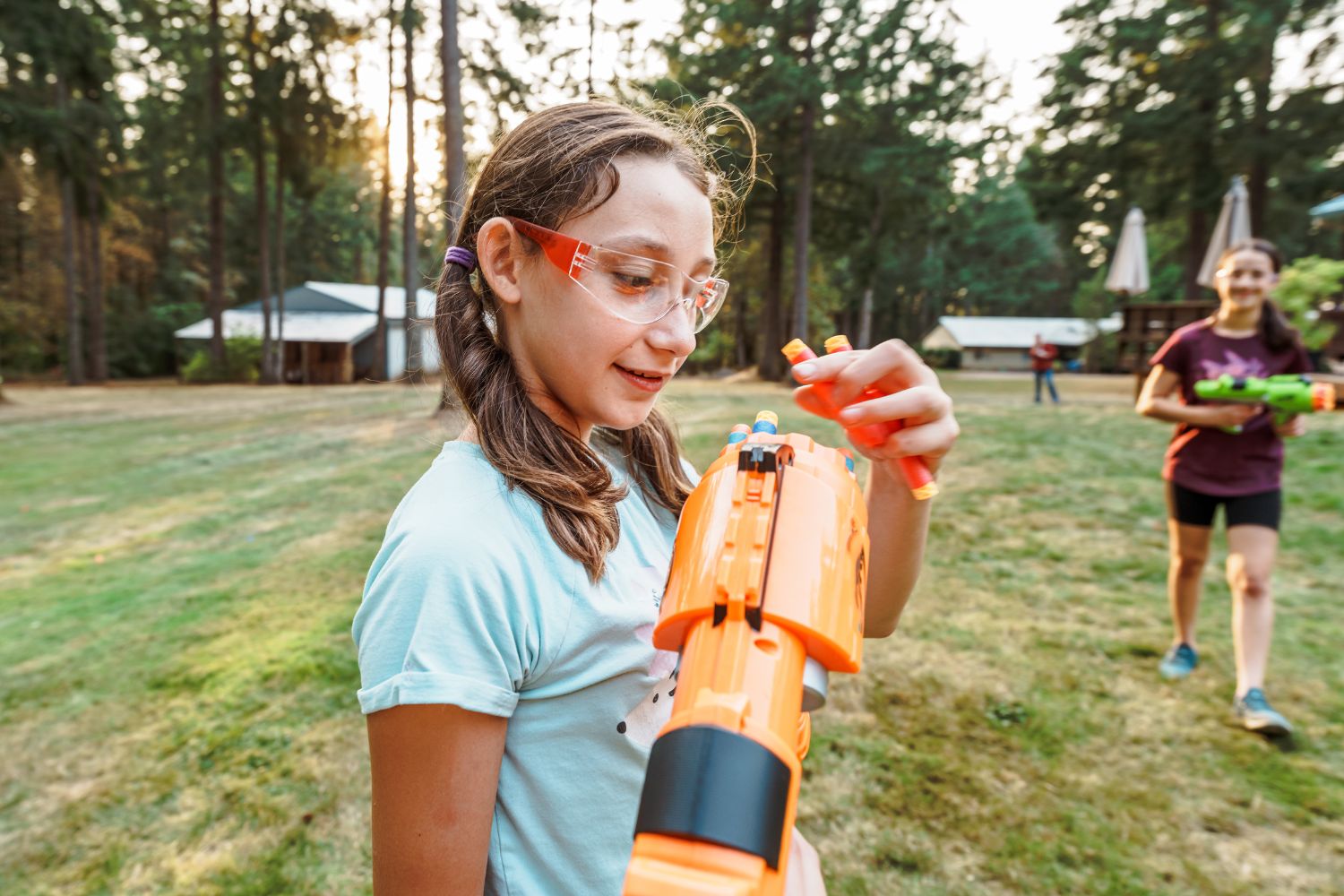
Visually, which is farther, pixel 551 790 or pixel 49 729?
pixel 49 729

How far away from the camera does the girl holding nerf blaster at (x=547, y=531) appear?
3.20 ft

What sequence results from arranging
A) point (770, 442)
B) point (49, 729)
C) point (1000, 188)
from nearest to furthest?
point (770, 442), point (49, 729), point (1000, 188)

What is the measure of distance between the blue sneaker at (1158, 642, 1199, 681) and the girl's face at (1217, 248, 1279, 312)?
1.91 m

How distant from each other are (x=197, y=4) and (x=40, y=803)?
28.7 m

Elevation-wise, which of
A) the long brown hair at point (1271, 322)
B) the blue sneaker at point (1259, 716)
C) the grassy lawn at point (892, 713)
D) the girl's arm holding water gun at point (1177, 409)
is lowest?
the grassy lawn at point (892, 713)

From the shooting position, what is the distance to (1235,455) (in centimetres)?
401

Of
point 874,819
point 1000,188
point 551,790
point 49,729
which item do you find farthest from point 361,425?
point 1000,188

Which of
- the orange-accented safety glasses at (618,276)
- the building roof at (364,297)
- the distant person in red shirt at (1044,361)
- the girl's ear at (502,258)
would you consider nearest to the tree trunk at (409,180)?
the building roof at (364,297)

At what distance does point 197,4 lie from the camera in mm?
24016

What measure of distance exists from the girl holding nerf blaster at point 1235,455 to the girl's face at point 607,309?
391 cm

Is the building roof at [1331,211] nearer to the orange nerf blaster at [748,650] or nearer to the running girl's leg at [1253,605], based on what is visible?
the running girl's leg at [1253,605]

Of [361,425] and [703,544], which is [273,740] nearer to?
[703,544]

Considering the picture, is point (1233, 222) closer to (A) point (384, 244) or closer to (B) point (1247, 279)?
(B) point (1247, 279)

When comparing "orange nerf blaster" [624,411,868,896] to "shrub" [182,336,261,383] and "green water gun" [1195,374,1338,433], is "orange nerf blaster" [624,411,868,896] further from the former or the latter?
"shrub" [182,336,261,383]
